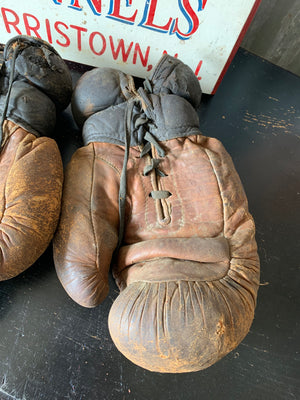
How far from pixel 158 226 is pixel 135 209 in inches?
3.2

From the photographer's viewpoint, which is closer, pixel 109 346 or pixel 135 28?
pixel 109 346

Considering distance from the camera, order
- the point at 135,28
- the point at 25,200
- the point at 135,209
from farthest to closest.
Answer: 1. the point at 135,28
2. the point at 135,209
3. the point at 25,200

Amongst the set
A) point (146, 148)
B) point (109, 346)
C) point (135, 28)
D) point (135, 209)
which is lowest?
point (109, 346)

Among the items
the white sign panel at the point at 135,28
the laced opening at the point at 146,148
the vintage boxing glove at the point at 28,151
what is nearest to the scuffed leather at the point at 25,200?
the vintage boxing glove at the point at 28,151

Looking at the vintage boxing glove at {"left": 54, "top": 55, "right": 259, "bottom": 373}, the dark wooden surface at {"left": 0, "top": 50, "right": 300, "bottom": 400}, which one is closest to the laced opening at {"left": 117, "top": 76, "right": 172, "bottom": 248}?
the vintage boxing glove at {"left": 54, "top": 55, "right": 259, "bottom": 373}

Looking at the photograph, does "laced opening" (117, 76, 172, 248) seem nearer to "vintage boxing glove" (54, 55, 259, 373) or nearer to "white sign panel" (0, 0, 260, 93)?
"vintage boxing glove" (54, 55, 259, 373)

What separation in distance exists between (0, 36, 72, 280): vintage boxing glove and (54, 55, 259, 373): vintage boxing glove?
0.05m

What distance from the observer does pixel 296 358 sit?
0.82 meters

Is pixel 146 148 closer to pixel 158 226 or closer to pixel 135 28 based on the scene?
pixel 158 226

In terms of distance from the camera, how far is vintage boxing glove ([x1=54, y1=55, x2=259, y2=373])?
537 mm

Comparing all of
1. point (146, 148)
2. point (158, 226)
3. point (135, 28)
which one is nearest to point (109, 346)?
point (158, 226)

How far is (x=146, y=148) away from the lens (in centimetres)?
80

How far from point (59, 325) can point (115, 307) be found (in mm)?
279

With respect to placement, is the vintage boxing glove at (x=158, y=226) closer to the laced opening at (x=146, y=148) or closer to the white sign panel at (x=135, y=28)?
the laced opening at (x=146, y=148)
